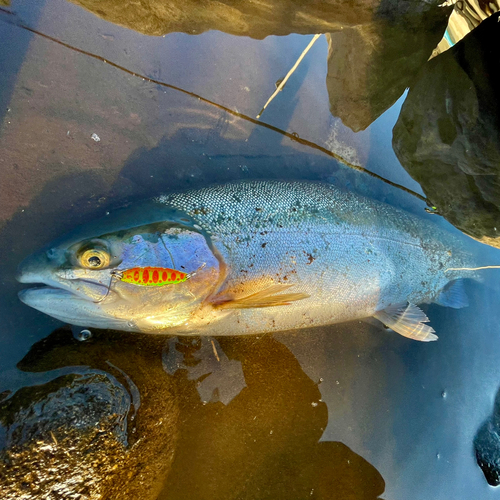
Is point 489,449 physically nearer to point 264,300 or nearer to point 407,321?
point 407,321

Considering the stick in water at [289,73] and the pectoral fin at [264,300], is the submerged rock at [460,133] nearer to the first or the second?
the stick in water at [289,73]

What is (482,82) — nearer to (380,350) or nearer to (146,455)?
(380,350)

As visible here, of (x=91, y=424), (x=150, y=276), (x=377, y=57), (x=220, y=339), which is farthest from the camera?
(x=377, y=57)

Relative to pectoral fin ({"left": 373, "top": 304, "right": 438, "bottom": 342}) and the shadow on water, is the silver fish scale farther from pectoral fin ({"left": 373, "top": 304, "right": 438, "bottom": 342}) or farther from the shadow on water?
the shadow on water

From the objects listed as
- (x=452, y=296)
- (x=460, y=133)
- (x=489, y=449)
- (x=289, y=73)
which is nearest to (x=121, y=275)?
(x=289, y=73)

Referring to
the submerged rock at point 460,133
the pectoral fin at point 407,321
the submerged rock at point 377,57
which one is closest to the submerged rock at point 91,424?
the pectoral fin at point 407,321

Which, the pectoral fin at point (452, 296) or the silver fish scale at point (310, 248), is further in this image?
the pectoral fin at point (452, 296)
